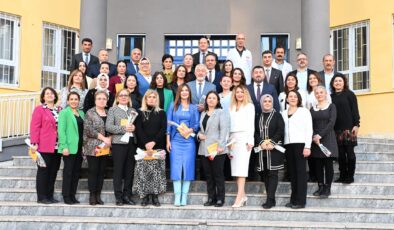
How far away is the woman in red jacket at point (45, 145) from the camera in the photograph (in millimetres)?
7754

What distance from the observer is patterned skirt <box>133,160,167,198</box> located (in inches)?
302

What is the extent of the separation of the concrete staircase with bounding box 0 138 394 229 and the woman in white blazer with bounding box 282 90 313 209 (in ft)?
0.84

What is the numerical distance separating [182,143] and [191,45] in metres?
7.53

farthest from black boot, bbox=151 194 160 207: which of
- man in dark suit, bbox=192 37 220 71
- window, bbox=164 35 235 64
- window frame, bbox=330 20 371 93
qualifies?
window frame, bbox=330 20 371 93

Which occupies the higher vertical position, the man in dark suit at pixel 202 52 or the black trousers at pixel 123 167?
the man in dark suit at pixel 202 52

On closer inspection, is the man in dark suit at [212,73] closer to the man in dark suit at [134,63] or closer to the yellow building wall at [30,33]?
the man in dark suit at [134,63]

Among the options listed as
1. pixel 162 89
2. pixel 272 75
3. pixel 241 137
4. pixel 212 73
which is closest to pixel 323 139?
pixel 241 137

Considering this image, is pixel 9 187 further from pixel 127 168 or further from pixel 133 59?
pixel 133 59

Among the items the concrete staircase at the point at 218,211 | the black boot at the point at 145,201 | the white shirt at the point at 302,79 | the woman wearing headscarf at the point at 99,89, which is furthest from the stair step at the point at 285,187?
the white shirt at the point at 302,79

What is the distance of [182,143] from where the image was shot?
777 centimetres

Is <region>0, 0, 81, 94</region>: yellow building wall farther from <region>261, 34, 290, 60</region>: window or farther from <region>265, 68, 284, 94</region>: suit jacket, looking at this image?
<region>265, 68, 284, 94</region>: suit jacket

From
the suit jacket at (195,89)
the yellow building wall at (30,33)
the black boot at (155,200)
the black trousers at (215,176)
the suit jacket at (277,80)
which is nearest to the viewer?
the black trousers at (215,176)

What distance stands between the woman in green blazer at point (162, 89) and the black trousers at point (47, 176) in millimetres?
1817

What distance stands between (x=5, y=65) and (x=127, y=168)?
6.87 m
